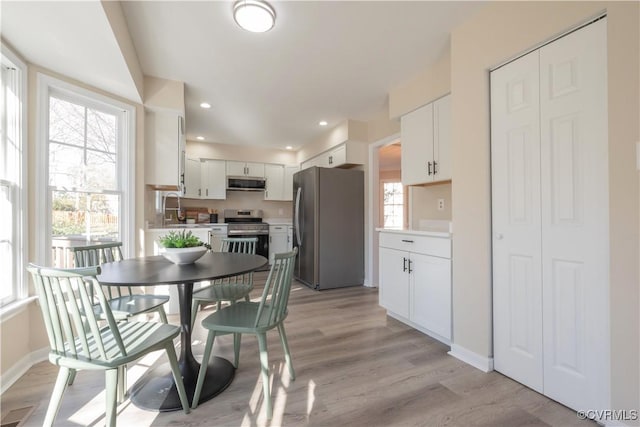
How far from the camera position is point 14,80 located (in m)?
1.92

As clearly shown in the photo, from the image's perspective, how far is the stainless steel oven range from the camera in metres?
5.33

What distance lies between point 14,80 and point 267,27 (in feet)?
5.81

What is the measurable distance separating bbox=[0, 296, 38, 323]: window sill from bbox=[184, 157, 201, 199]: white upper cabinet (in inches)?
134

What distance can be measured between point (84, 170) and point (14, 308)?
1162mm

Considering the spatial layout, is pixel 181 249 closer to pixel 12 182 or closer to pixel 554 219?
pixel 12 182

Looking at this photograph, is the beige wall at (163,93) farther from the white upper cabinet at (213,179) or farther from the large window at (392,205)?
the large window at (392,205)

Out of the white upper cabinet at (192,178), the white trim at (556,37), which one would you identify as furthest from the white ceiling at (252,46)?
the white upper cabinet at (192,178)

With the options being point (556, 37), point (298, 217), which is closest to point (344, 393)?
point (556, 37)

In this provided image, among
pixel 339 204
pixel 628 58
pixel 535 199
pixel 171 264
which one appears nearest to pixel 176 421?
pixel 171 264

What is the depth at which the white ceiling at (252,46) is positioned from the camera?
177cm

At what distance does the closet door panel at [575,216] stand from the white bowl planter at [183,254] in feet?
7.05

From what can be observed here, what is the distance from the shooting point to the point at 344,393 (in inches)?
66.9

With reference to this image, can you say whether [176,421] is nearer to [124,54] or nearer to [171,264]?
[171,264]

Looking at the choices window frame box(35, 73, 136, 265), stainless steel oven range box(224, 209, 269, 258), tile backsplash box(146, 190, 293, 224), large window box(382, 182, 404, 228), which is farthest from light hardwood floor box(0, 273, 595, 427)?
large window box(382, 182, 404, 228)
